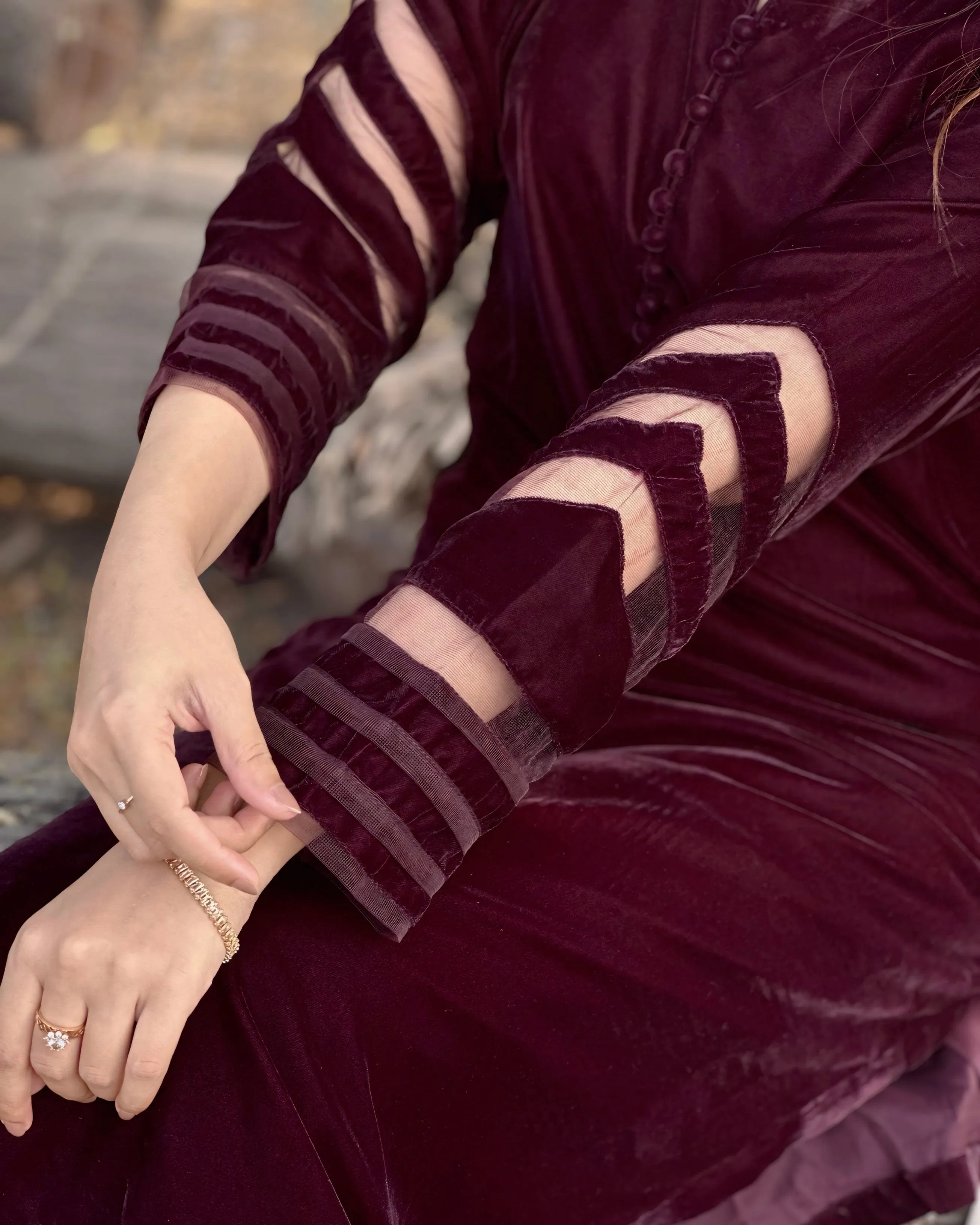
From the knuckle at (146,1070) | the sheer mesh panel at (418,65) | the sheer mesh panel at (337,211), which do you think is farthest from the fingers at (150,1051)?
the sheer mesh panel at (418,65)

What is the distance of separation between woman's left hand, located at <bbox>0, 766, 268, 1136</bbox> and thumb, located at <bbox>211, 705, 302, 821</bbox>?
6cm

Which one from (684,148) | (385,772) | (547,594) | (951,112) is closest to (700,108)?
(684,148)

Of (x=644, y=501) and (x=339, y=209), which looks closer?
(x=644, y=501)

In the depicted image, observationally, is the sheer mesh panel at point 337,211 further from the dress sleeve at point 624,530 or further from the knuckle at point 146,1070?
the knuckle at point 146,1070

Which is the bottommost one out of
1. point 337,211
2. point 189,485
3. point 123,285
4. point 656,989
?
point 656,989

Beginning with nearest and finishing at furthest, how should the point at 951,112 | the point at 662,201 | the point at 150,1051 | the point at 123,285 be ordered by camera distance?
1. the point at 150,1051
2. the point at 951,112
3. the point at 662,201
4. the point at 123,285

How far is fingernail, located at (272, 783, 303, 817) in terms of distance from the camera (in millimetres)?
573

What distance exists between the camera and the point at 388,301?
0.89 metres

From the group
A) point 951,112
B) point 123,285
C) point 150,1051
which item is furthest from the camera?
point 123,285

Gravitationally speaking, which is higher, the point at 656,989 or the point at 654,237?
the point at 654,237

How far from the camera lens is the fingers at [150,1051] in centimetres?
55

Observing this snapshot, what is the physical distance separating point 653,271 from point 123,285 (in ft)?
4.29

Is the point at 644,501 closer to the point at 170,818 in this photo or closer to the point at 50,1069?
the point at 170,818

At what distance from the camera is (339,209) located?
0.85 metres
